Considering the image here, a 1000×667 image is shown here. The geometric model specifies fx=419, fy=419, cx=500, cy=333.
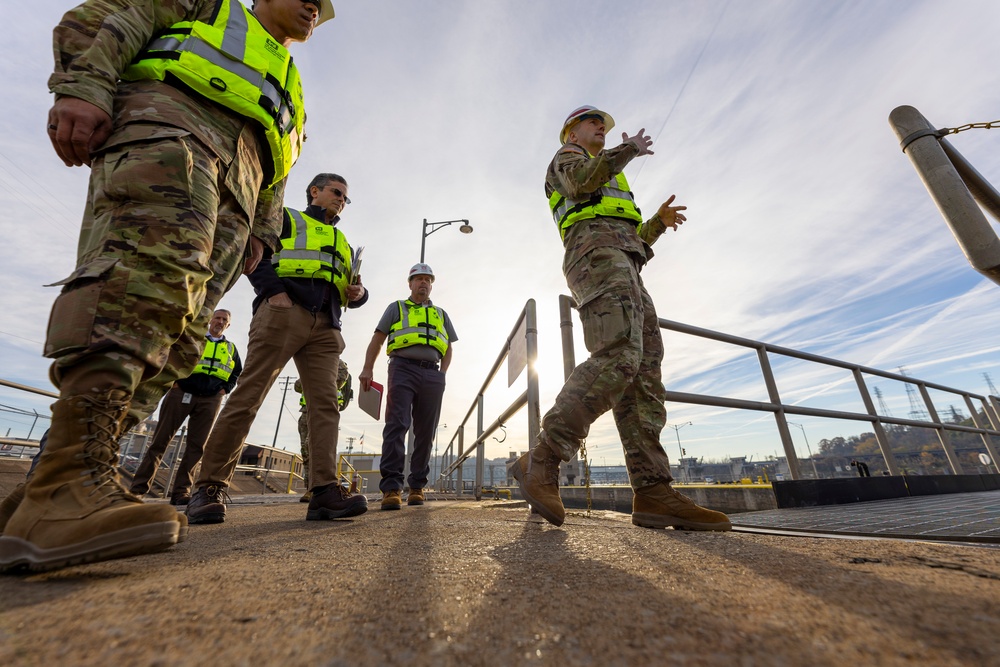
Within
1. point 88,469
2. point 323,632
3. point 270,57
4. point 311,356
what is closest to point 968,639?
point 323,632

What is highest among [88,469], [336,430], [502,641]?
[336,430]

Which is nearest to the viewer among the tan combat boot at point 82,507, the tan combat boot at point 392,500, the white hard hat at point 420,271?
the tan combat boot at point 82,507

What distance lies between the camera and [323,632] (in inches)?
16.5

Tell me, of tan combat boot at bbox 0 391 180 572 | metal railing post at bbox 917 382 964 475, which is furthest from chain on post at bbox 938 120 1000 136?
metal railing post at bbox 917 382 964 475

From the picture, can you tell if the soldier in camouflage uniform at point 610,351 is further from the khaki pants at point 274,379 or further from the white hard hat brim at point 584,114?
the khaki pants at point 274,379

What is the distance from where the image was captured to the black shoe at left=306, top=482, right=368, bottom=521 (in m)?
1.78

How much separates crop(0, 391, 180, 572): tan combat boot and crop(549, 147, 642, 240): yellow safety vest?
5.38ft

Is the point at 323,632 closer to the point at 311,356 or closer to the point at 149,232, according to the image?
the point at 149,232

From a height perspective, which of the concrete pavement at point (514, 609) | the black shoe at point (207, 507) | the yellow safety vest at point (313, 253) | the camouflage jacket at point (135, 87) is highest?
the yellow safety vest at point (313, 253)

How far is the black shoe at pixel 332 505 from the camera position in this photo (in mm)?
1782

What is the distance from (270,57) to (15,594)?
144 cm

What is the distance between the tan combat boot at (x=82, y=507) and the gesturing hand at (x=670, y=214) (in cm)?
220

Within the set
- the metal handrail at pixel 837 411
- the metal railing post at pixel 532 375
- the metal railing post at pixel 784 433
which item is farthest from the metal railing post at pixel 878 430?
the metal railing post at pixel 532 375

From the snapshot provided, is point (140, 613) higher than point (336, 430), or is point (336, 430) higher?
point (336, 430)
